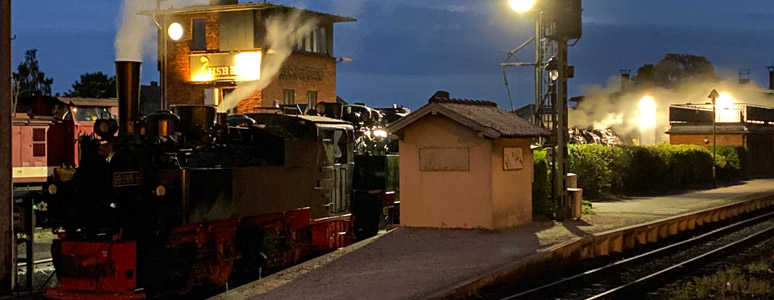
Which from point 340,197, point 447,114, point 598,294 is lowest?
point 598,294

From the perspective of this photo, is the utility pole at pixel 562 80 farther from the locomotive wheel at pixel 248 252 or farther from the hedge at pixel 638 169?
the locomotive wheel at pixel 248 252

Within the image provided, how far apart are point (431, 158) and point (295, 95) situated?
22.6m

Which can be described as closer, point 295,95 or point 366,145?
point 366,145

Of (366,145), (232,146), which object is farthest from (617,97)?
(232,146)

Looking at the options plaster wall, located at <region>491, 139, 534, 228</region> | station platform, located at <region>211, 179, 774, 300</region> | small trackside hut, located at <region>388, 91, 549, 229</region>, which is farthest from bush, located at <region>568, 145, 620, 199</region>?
small trackside hut, located at <region>388, 91, 549, 229</region>

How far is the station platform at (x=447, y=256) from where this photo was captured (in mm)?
11781

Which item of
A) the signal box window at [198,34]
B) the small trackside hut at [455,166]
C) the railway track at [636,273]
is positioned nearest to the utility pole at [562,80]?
the small trackside hut at [455,166]

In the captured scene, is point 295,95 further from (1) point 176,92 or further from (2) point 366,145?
(2) point 366,145

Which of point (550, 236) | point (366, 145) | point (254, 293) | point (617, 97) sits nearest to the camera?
point (254, 293)

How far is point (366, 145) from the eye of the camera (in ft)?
65.4

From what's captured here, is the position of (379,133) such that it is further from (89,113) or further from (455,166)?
(89,113)

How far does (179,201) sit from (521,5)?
1158 centimetres

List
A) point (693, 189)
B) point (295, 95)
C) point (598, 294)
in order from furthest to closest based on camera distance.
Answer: point (295, 95) → point (693, 189) → point (598, 294)

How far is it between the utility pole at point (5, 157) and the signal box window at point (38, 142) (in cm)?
1263
